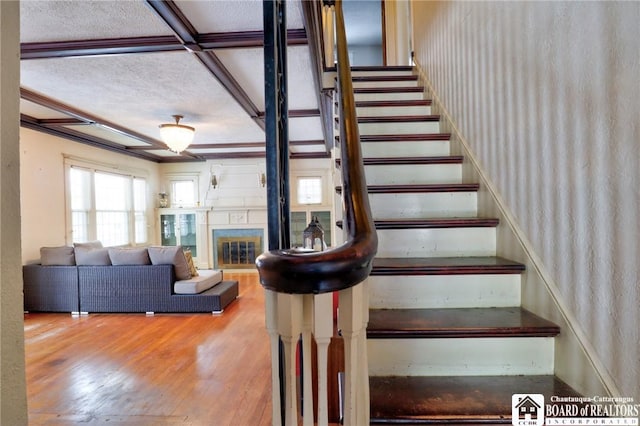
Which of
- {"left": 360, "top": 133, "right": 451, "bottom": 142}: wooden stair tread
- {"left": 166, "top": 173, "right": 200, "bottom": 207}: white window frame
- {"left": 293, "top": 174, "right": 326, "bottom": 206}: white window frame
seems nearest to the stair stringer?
{"left": 360, "top": 133, "right": 451, "bottom": 142}: wooden stair tread

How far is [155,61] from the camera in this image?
8.92 ft

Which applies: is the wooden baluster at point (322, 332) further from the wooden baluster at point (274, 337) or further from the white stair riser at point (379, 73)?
the white stair riser at point (379, 73)

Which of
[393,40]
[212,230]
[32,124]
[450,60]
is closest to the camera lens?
[450,60]

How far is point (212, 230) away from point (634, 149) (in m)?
7.36

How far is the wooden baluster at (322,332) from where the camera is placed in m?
0.52

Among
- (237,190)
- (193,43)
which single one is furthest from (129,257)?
(237,190)

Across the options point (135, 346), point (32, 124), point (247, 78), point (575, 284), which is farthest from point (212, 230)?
point (575, 284)

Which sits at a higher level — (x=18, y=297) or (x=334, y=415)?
(x=18, y=297)

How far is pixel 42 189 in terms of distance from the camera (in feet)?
15.4

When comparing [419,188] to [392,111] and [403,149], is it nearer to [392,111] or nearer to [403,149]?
[403,149]

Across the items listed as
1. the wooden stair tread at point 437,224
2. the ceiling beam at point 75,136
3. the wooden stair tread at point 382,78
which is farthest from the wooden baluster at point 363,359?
the ceiling beam at point 75,136

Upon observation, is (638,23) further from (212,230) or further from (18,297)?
(212,230)

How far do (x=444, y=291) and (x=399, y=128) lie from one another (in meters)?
Answer: 1.51

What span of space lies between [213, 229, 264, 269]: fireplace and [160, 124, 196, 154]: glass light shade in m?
3.59
